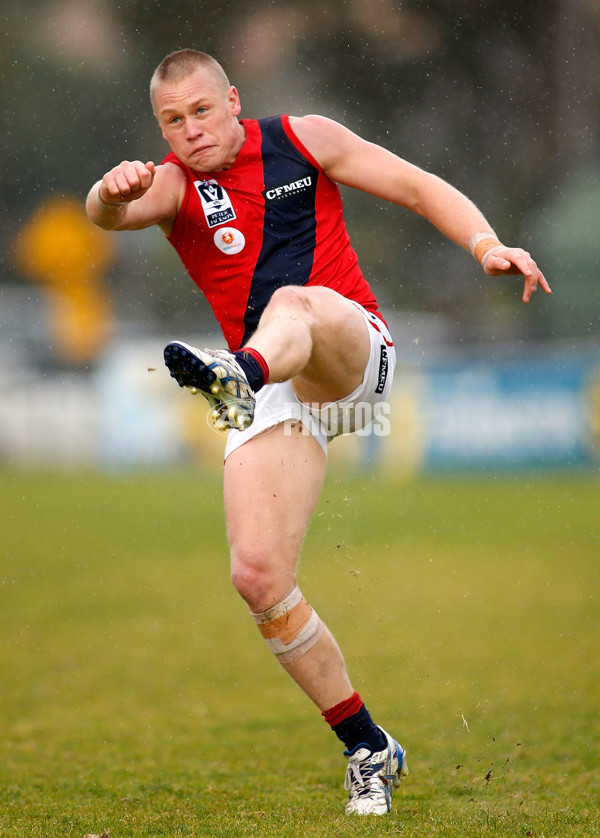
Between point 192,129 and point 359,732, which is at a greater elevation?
Answer: point 192,129

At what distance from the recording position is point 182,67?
12.0 feet

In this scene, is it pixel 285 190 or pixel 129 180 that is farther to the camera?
pixel 285 190

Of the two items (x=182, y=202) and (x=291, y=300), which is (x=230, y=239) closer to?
(x=182, y=202)

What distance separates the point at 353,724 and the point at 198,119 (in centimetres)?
211

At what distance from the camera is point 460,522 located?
35.7ft

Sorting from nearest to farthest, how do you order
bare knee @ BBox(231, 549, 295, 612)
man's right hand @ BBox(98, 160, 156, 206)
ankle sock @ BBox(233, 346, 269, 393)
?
1. ankle sock @ BBox(233, 346, 269, 393)
2. man's right hand @ BBox(98, 160, 156, 206)
3. bare knee @ BBox(231, 549, 295, 612)

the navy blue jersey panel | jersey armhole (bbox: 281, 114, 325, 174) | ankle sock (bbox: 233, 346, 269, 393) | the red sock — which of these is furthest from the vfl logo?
the red sock

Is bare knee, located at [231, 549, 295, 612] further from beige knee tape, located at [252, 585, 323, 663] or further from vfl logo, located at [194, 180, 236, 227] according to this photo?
vfl logo, located at [194, 180, 236, 227]

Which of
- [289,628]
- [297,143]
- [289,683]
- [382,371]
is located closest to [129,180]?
[297,143]

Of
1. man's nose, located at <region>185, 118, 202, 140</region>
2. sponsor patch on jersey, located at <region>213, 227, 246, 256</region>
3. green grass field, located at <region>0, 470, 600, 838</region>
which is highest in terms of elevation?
man's nose, located at <region>185, 118, 202, 140</region>

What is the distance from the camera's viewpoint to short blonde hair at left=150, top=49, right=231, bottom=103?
3656 mm

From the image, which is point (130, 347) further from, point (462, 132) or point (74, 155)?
point (462, 132)

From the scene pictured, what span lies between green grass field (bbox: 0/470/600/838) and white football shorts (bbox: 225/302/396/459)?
1262 millimetres

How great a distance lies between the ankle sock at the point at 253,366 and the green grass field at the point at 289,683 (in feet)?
4.34
